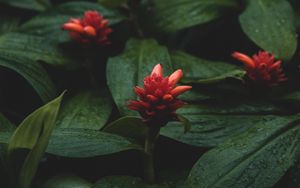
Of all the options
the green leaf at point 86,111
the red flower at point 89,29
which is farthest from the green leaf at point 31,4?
the green leaf at point 86,111

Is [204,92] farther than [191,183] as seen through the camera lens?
Yes

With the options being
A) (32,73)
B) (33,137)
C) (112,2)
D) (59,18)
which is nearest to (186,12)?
(112,2)

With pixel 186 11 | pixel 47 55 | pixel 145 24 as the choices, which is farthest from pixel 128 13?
pixel 47 55

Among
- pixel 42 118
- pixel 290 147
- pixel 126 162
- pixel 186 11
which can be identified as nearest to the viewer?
pixel 42 118

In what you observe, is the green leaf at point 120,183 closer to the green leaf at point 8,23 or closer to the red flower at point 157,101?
the red flower at point 157,101

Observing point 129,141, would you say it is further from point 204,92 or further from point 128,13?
point 128,13

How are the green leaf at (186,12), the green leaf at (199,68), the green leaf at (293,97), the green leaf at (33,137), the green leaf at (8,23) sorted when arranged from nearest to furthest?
the green leaf at (33,137) → the green leaf at (293,97) → the green leaf at (199,68) → the green leaf at (186,12) → the green leaf at (8,23)

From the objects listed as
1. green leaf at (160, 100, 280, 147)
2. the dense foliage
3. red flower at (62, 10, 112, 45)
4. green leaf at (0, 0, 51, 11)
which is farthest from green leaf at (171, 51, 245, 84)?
green leaf at (0, 0, 51, 11)
